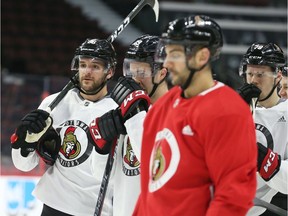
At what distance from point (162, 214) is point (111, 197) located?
115cm

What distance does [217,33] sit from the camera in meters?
1.94

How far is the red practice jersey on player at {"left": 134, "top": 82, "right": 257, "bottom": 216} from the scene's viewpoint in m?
1.80

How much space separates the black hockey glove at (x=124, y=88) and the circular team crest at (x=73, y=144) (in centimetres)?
58

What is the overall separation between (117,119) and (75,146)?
629 mm

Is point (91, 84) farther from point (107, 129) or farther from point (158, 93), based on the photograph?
point (107, 129)

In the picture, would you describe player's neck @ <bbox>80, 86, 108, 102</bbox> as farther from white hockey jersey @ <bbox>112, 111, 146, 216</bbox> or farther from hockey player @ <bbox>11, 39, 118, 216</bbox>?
white hockey jersey @ <bbox>112, 111, 146, 216</bbox>

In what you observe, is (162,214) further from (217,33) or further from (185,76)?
(217,33)

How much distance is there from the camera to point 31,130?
9.55 ft

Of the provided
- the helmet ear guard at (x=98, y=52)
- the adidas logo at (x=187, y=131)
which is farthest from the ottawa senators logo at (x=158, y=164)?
the helmet ear guard at (x=98, y=52)

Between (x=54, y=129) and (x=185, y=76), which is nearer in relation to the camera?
(x=185, y=76)

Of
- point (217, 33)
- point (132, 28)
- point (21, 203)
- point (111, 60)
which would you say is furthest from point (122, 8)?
point (217, 33)

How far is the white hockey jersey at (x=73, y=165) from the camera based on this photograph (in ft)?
9.96

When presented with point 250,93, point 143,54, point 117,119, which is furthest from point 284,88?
point 117,119

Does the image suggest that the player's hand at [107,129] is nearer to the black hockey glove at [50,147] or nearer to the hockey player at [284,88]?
the black hockey glove at [50,147]
